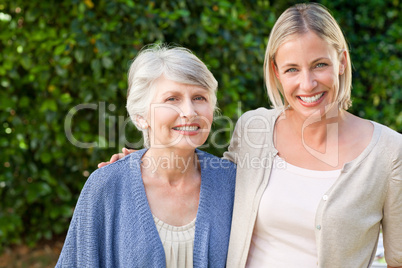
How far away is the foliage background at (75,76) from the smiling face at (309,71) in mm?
1168

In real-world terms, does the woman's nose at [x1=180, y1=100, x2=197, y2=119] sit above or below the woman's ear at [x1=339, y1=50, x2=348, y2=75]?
below

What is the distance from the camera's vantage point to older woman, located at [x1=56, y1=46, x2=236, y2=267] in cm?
186

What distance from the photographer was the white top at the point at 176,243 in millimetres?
1862

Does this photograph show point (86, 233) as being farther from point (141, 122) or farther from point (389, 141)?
point (389, 141)

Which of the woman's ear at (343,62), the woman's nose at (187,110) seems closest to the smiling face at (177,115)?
the woman's nose at (187,110)

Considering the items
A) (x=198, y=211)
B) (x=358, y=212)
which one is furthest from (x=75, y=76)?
(x=358, y=212)

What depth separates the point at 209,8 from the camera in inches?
125

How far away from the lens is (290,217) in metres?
1.92

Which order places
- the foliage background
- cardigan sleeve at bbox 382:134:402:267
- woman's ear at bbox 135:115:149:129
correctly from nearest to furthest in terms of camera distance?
cardigan sleeve at bbox 382:134:402:267 → woman's ear at bbox 135:115:149:129 → the foliage background

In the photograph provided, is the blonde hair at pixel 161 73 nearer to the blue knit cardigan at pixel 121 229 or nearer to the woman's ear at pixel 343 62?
the blue knit cardigan at pixel 121 229

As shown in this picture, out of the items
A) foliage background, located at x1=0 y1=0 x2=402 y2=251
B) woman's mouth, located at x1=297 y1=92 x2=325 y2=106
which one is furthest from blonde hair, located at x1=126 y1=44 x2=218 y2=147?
foliage background, located at x1=0 y1=0 x2=402 y2=251

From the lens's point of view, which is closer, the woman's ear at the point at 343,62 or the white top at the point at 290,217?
the white top at the point at 290,217

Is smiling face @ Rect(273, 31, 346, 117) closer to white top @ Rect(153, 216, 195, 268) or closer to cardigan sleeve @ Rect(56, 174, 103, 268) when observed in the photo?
white top @ Rect(153, 216, 195, 268)

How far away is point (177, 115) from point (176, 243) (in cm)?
50
